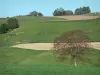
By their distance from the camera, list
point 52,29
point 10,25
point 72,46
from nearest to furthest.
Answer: point 72,46 → point 52,29 → point 10,25

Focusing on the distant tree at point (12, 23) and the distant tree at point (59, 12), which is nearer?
the distant tree at point (12, 23)

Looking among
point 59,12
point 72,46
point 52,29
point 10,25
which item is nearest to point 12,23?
point 10,25

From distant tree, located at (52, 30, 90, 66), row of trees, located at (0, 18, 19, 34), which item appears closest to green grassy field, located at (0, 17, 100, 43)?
row of trees, located at (0, 18, 19, 34)

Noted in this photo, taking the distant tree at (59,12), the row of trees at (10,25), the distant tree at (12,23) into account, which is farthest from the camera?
the distant tree at (59,12)

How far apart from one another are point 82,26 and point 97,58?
45.5 meters

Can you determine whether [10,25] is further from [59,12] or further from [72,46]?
[72,46]

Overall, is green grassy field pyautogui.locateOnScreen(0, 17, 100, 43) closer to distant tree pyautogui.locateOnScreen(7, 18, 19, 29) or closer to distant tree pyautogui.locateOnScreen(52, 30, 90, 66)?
distant tree pyautogui.locateOnScreen(7, 18, 19, 29)

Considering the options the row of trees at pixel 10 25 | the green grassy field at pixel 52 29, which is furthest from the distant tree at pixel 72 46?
the row of trees at pixel 10 25

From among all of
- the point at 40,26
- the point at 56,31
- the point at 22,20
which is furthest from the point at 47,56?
the point at 22,20

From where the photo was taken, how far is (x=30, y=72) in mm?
11906

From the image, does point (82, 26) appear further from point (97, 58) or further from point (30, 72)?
point (30, 72)

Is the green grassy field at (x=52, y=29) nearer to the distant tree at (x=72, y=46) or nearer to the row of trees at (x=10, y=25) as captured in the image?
the row of trees at (x=10, y=25)

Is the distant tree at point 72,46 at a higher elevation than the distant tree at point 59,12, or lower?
higher

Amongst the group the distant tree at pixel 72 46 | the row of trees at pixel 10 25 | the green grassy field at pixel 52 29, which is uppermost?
the distant tree at pixel 72 46
